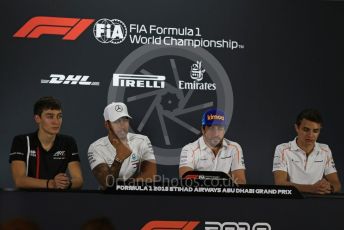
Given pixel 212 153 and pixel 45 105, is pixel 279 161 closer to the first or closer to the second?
pixel 212 153

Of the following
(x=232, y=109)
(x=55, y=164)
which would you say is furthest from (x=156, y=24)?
(x=55, y=164)

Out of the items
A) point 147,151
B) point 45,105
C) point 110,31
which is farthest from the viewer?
point 110,31

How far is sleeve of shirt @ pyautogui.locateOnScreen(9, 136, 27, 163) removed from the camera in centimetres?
542

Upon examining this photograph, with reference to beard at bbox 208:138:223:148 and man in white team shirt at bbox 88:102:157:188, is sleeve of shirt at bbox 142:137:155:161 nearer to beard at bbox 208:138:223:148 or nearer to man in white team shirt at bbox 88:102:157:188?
man in white team shirt at bbox 88:102:157:188

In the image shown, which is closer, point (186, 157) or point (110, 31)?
point (186, 157)

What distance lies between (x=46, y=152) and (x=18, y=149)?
24cm

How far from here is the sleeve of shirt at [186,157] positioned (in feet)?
20.0

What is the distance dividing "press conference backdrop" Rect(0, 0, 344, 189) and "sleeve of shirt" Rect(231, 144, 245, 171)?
0.10 m

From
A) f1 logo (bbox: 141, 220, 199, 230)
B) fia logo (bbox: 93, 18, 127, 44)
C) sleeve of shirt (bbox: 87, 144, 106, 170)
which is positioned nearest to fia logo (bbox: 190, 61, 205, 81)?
fia logo (bbox: 93, 18, 127, 44)

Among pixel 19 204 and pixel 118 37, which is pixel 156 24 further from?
pixel 19 204

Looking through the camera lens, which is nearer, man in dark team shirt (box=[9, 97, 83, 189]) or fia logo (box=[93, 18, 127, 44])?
man in dark team shirt (box=[9, 97, 83, 189])

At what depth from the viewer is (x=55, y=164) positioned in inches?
219

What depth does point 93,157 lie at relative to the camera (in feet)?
19.7

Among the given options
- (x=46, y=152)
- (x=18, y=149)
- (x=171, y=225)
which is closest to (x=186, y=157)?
(x=46, y=152)
